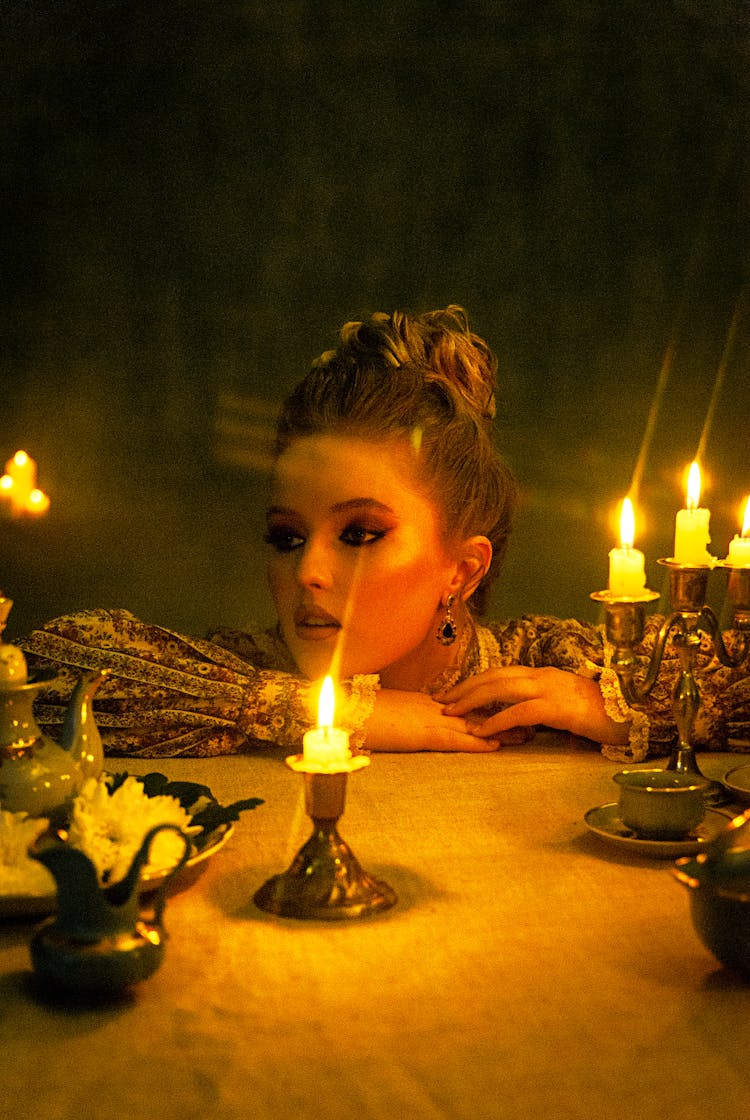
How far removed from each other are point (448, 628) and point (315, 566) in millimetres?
255

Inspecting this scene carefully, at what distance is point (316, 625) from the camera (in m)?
1.88

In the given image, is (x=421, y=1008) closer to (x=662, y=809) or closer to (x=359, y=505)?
(x=662, y=809)

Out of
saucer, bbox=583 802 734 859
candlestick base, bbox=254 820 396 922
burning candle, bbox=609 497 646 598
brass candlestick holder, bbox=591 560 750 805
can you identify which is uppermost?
burning candle, bbox=609 497 646 598

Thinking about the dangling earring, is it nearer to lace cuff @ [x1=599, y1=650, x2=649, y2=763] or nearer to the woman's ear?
the woman's ear

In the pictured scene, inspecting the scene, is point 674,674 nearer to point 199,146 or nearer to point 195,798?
point 195,798

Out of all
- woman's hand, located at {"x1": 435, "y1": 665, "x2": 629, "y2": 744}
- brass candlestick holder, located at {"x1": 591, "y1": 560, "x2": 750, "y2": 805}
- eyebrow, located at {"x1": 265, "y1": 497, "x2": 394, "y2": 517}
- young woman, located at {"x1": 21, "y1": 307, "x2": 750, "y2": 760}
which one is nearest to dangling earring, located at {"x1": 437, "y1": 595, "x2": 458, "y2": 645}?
young woman, located at {"x1": 21, "y1": 307, "x2": 750, "y2": 760}

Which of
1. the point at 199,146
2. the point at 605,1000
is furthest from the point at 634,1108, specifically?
the point at 199,146

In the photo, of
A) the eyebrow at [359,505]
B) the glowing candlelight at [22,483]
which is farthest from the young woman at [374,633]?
the glowing candlelight at [22,483]

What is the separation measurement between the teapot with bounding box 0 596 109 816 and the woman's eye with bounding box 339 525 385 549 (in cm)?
71

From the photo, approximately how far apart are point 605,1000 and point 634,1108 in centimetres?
15

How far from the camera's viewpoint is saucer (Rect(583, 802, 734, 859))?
4.20 ft

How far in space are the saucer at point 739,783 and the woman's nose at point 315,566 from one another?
0.63m

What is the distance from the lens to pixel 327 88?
290cm

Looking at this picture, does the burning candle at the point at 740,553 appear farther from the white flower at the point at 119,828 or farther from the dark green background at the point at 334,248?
the dark green background at the point at 334,248
